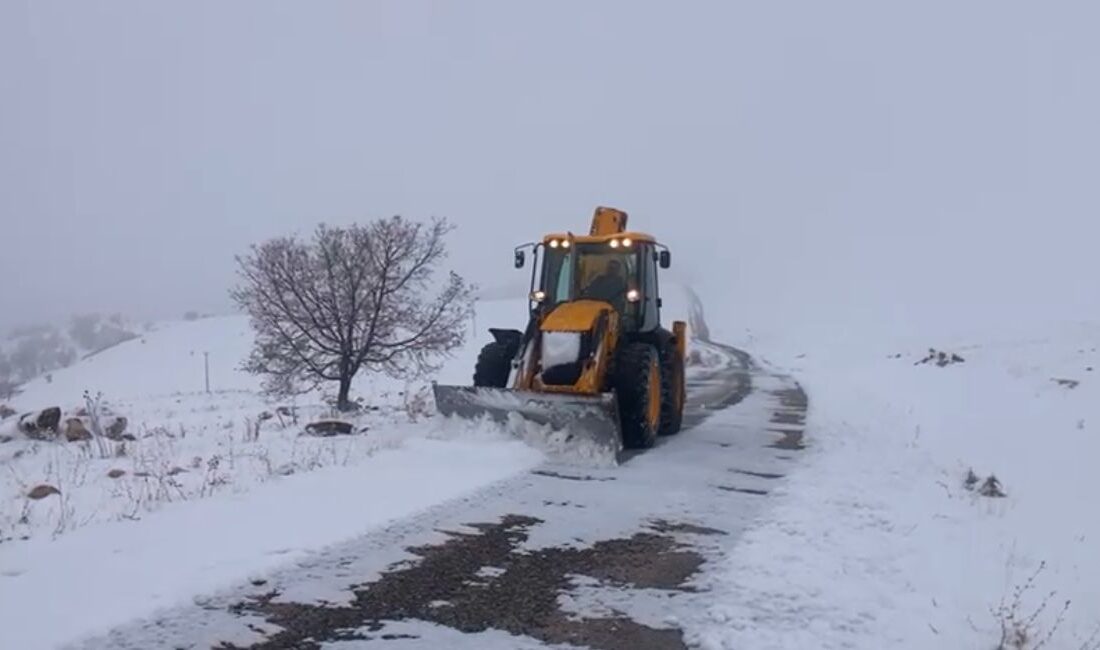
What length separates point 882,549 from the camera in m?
6.16

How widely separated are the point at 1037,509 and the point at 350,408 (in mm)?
13108

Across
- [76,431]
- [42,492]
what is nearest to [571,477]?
[42,492]

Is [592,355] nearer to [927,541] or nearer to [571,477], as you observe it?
[571,477]

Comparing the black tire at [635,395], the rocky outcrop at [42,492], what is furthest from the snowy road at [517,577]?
the rocky outcrop at [42,492]

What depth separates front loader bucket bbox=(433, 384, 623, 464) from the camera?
938cm

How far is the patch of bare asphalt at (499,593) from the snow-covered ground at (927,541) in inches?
16.4

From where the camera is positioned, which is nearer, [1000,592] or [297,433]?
[1000,592]

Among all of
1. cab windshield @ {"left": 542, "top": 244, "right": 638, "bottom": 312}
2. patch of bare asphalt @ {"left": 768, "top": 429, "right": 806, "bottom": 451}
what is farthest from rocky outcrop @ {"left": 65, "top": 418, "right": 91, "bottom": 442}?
patch of bare asphalt @ {"left": 768, "top": 429, "right": 806, "bottom": 451}

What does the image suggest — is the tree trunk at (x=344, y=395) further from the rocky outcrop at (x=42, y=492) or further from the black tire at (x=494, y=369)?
the rocky outcrop at (x=42, y=492)

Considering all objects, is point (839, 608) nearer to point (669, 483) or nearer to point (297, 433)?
point (669, 483)

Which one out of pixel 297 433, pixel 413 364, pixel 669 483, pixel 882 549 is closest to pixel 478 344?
pixel 413 364

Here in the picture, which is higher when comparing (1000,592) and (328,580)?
(328,580)

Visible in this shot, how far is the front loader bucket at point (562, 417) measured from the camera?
9.38 meters

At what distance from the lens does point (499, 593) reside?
16.6 feet
